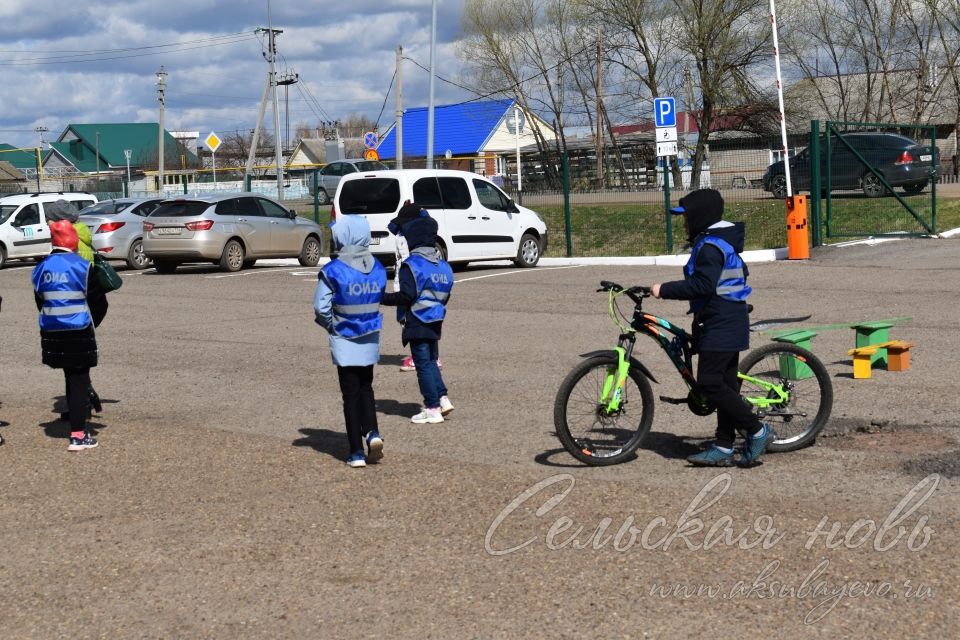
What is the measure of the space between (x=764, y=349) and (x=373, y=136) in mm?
31884

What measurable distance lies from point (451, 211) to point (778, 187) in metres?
7.39

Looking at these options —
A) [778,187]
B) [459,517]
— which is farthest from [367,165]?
[459,517]

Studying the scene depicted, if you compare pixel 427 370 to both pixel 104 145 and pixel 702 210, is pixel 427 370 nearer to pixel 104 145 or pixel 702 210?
pixel 702 210

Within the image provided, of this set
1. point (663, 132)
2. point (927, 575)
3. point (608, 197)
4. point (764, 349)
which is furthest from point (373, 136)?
point (927, 575)

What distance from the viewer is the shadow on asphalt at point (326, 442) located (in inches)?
303

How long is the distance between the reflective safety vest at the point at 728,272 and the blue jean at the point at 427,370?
7.66ft

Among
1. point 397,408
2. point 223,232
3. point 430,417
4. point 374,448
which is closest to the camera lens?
point 374,448

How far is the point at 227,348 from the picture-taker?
1260 cm

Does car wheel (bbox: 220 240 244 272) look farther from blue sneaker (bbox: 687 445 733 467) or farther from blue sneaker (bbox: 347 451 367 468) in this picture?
blue sneaker (bbox: 687 445 733 467)

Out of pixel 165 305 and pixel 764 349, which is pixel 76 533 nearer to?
pixel 764 349

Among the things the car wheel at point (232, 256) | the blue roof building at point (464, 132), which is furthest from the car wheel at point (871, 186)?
the blue roof building at point (464, 132)

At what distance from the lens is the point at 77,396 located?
8.03 meters

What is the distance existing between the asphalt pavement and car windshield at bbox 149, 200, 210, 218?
473 inches

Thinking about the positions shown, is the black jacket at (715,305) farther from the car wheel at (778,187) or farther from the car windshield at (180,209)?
the car wheel at (778,187)
